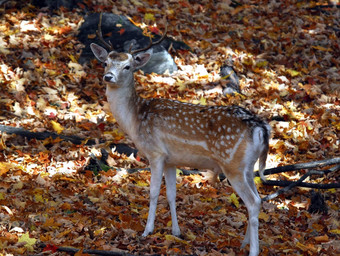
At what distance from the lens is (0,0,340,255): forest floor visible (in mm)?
6094

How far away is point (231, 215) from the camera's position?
6898 millimetres

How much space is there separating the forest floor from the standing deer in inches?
25.6

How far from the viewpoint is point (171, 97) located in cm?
1009

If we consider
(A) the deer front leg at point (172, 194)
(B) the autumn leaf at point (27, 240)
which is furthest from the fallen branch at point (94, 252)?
(A) the deer front leg at point (172, 194)

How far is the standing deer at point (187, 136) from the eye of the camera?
5.70 m

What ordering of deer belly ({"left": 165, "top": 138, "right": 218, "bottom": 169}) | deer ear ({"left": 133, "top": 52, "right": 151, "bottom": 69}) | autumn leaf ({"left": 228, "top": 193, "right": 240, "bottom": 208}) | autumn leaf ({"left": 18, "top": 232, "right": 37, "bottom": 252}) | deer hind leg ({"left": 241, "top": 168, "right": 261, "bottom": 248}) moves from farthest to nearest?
autumn leaf ({"left": 228, "top": 193, "right": 240, "bottom": 208})
deer ear ({"left": 133, "top": 52, "right": 151, "bottom": 69})
deer belly ({"left": 165, "top": 138, "right": 218, "bottom": 169})
deer hind leg ({"left": 241, "top": 168, "right": 261, "bottom": 248})
autumn leaf ({"left": 18, "top": 232, "right": 37, "bottom": 252})

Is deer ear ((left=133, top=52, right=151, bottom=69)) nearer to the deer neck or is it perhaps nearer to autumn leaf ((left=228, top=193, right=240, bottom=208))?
the deer neck

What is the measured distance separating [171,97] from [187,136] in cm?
413

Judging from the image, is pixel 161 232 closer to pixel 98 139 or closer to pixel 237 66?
pixel 98 139

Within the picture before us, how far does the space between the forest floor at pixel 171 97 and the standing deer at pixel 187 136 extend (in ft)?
2.14

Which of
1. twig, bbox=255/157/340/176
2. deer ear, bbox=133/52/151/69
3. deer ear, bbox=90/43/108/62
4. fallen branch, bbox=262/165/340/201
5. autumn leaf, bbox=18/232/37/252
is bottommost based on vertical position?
autumn leaf, bbox=18/232/37/252

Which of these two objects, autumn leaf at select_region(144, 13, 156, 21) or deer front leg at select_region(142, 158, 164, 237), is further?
autumn leaf at select_region(144, 13, 156, 21)

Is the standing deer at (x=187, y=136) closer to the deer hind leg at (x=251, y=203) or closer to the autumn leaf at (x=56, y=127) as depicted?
the deer hind leg at (x=251, y=203)

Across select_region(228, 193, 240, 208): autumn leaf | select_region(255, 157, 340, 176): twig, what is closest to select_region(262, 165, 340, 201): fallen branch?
select_region(255, 157, 340, 176): twig
